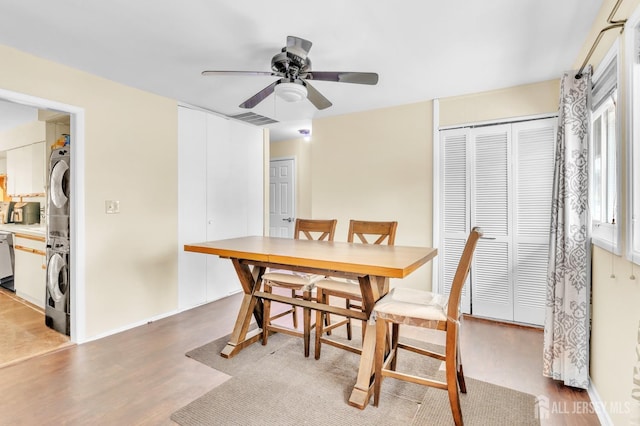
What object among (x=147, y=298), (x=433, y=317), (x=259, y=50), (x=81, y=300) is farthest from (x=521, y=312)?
(x=81, y=300)

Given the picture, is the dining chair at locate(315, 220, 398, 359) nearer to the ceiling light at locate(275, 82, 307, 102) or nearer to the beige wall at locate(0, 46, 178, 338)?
the ceiling light at locate(275, 82, 307, 102)

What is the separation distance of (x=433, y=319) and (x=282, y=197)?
15.2 feet

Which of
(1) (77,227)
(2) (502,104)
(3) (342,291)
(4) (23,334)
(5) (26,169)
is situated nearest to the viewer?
(3) (342,291)

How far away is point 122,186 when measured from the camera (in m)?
3.01

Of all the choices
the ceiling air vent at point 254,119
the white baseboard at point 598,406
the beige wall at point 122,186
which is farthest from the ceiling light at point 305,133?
the white baseboard at point 598,406

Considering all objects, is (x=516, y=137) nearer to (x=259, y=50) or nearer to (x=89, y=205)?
(x=259, y=50)

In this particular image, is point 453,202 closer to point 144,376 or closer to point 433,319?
Answer: point 433,319

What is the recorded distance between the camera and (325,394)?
6.38ft

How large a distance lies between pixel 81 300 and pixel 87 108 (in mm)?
1649

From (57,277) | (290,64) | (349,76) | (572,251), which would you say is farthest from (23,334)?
(572,251)

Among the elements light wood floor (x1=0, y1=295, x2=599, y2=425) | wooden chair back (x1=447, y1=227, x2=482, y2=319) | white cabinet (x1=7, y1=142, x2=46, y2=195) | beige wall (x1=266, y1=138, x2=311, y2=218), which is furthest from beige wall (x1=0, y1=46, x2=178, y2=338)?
wooden chair back (x1=447, y1=227, x2=482, y2=319)

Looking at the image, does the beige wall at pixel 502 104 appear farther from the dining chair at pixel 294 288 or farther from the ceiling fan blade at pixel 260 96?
the ceiling fan blade at pixel 260 96

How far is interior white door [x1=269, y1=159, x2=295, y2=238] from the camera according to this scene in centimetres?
589

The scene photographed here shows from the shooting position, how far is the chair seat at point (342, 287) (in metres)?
2.29
